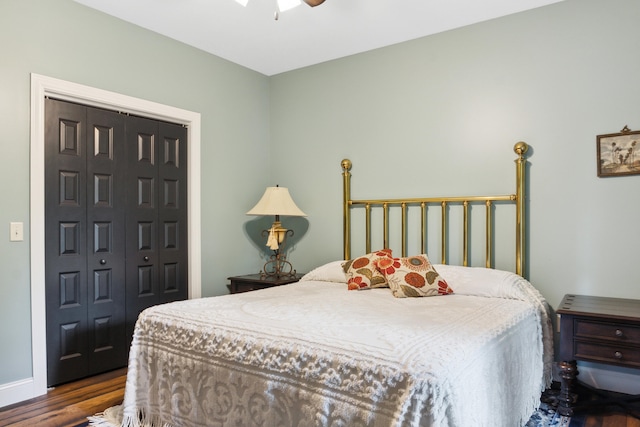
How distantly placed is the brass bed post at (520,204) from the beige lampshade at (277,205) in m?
1.68

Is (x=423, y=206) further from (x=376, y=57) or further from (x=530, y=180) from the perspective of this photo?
(x=376, y=57)

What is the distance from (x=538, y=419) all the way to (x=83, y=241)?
290 centimetres

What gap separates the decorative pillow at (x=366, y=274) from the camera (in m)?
2.88

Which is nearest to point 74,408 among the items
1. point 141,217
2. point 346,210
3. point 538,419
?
point 141,217

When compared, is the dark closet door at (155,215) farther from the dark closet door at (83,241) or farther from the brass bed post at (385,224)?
the brass bed post at (385,224)

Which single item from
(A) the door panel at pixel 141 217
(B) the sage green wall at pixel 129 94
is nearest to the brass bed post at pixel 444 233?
(B) the sage green wall at pixel 129 94

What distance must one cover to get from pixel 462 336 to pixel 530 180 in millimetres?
1647

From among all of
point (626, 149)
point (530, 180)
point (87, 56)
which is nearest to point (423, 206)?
point (530, 180)

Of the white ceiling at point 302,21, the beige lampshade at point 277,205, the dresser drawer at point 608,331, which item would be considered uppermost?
the white ceiling at point 302,21

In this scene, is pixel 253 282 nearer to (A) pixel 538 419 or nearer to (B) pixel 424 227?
(B) pixel 424 227

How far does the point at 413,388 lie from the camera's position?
131cm

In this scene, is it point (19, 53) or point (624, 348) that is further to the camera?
point (19, 53)

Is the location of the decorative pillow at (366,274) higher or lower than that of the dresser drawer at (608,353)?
higher

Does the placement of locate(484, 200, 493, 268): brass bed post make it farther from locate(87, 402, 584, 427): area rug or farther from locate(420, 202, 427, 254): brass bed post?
locate(87, 402, 584, 427): area rug
